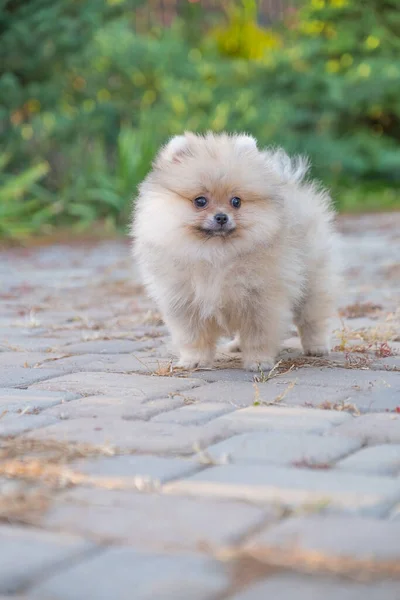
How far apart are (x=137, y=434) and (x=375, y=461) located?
2.30ft

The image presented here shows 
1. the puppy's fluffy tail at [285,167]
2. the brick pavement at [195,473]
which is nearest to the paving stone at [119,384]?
the brick pavement at [195,473]

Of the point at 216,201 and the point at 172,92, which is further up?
the point at 216,201

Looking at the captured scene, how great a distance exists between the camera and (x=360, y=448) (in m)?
2.85

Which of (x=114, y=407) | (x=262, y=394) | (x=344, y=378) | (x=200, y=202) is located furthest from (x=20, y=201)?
(x=114, y=407)

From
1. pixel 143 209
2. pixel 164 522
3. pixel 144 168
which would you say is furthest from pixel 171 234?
pixel 144 168

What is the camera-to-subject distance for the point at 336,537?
2113mm

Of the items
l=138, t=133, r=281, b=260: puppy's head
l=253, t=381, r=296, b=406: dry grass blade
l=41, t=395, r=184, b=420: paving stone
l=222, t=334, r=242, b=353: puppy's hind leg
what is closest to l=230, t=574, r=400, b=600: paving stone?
l=41, t=395, r=184, b=420: paving stone

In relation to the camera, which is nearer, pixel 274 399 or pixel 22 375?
pixel 274 399

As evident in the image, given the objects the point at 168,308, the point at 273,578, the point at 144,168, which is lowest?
the point at 144,168

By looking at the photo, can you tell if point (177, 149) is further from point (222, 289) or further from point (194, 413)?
point (194, 413)

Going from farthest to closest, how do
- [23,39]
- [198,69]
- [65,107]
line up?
1. [198,69]
2. [65,107]
3. [23,39]

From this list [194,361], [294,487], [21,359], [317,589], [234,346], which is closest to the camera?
[317,589]

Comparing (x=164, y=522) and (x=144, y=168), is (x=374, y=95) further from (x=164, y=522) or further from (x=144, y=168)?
(x=164, y=522)

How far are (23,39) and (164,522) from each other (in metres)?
9.20
